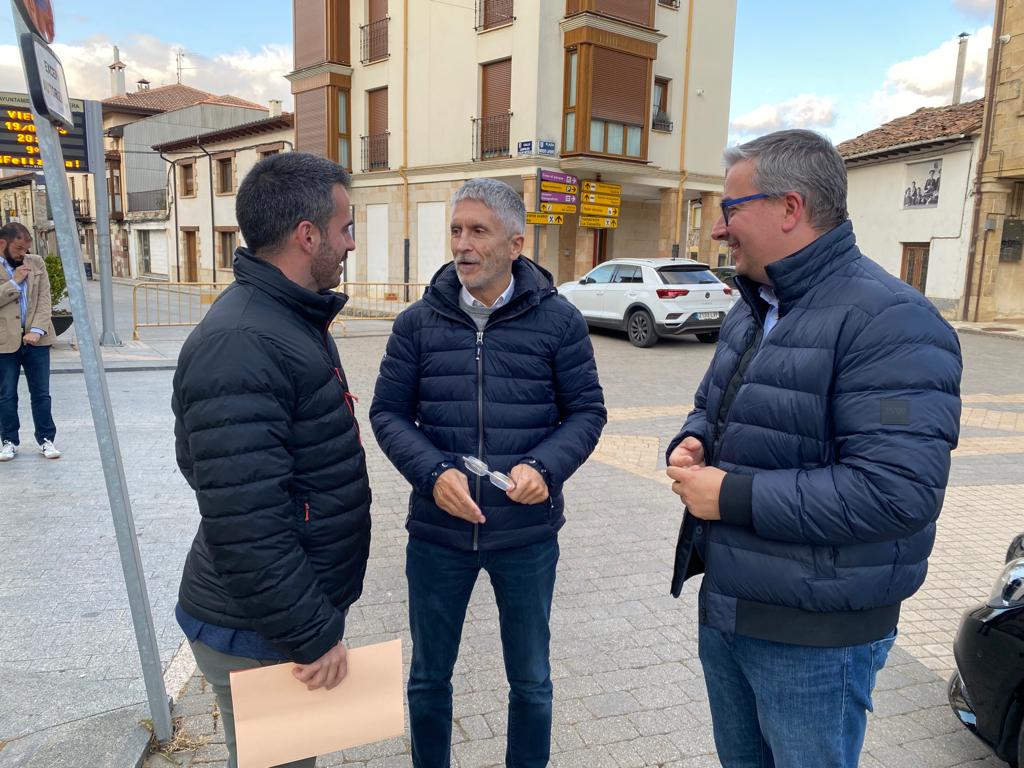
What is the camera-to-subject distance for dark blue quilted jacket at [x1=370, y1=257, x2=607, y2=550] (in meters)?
2.35

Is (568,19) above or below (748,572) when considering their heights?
above

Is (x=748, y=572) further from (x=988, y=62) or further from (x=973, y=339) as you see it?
(x=988, y=62)

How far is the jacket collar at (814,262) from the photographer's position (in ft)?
5.63

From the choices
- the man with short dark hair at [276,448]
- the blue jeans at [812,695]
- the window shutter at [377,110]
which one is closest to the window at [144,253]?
the window shutter at [377,110]

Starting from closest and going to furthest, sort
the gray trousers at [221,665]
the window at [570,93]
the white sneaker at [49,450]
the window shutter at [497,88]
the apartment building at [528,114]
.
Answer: the gray trousers at [221,665], the white sneaker at [49,450], the window at [570,93], the apartment building at [528,114], the window shutter at [497,88]

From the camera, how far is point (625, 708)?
9.91 feet

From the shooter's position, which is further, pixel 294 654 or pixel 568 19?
pixel 568 19

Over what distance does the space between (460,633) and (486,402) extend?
30.4 inches

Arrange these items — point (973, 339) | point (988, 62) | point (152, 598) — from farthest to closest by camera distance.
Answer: point (988, 62), point (973, 339), point (152, 598)

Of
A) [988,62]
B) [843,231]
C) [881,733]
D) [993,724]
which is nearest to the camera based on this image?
[843,231]

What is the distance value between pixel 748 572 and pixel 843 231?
83 centimetres

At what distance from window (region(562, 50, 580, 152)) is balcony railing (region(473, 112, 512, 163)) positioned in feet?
5.38

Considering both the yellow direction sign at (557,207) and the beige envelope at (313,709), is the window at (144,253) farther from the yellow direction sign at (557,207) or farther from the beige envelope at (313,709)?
the beige envelope at (313,709)

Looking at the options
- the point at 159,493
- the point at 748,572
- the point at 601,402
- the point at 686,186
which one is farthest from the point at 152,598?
the point at 686,186
